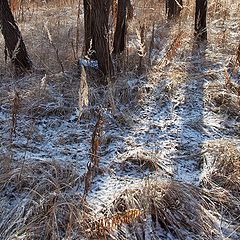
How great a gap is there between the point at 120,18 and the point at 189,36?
0.99m

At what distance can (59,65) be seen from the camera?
4.40m

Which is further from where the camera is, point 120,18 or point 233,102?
point 120,18

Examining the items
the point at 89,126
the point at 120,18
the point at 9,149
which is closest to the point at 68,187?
the point at 9,149

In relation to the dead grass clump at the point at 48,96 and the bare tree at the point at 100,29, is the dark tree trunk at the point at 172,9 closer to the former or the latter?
the bare tree at the point at 100,29

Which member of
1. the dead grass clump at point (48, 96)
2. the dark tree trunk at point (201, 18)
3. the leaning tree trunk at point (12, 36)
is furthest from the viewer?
the dark tree trunk at point (201, 18)

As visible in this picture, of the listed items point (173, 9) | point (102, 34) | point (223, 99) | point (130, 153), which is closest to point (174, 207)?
point (130, 153)

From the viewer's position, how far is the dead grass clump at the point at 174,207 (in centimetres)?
239

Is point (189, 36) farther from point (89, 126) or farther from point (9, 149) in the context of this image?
point (9, 149)

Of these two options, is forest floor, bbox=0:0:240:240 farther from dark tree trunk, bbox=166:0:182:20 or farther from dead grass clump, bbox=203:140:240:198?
dark tree trunk, bbox=166:0:182:20

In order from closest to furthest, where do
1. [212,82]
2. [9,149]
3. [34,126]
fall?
[9,149] → [34,126] → [212,82]

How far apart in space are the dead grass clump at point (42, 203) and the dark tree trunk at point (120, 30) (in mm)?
2152

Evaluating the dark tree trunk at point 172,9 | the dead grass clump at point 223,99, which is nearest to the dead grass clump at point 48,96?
the dead grass clump at point 223,99

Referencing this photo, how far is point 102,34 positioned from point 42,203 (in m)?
2.00

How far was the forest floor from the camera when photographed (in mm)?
2385
